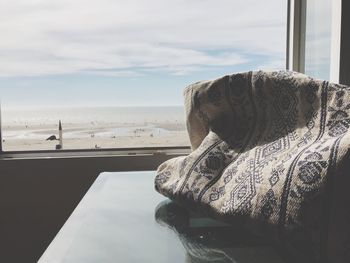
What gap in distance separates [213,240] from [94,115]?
2.70 feet

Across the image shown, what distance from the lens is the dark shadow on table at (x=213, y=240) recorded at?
0.61 meters

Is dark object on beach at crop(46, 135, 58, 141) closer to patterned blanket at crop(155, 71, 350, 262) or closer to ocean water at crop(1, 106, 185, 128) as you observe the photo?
ocean water at crop(1, 106, 185, 128)

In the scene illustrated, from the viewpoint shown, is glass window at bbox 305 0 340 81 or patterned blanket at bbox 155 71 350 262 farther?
glass window at bbox 305 0 340 81

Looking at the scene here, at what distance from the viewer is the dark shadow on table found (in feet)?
1.99

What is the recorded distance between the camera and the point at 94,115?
139 cm

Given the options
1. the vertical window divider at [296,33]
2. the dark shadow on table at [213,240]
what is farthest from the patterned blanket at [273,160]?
the vertical window divider at [296,33]

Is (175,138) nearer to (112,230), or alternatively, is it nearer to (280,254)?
(112,230)

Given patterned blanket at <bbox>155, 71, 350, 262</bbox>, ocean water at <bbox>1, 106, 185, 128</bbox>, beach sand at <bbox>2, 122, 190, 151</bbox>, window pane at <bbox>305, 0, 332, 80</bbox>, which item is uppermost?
window pane at <bbox>305, 0, 332, 80</bbox>

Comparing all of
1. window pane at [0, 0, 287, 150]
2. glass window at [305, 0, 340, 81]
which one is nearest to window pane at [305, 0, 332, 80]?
glass window at [305, 0, 340, 81]

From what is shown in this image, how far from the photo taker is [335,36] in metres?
1.12

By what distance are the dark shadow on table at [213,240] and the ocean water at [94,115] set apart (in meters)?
0.62

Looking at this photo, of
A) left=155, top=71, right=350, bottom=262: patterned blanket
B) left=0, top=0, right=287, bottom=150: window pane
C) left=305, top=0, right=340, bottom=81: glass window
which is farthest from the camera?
left=0, top=0, right=287, bottom=150: window pane

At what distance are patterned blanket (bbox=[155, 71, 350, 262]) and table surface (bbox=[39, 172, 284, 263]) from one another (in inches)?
1.4

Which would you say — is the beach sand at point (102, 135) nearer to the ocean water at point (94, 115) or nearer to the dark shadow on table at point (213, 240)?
the ocean water at point (94, 115)
